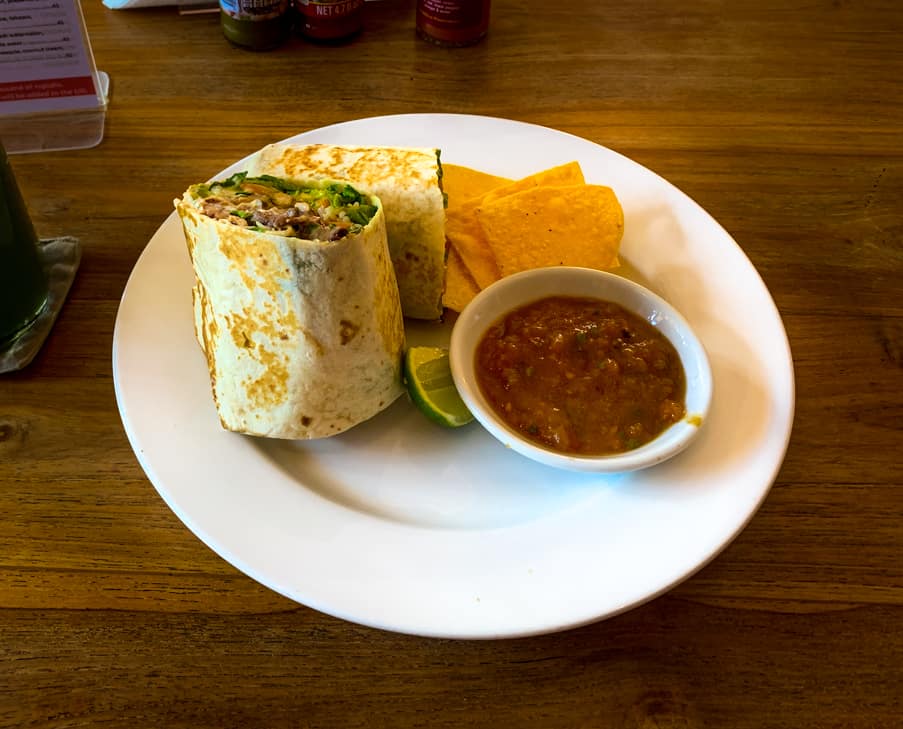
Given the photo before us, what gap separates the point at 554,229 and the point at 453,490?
25.9 inches

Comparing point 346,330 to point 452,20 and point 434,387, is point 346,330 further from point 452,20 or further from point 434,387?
point 452,20

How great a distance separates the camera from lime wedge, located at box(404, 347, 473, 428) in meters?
1.46

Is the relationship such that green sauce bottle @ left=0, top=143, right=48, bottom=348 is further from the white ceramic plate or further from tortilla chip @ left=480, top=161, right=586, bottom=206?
tortilla chip @ left=480, top=161, right=586, bottom=206

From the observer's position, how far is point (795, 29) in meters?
2.85

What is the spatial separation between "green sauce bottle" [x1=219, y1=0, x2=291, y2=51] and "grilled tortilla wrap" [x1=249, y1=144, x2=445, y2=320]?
37.8 inches

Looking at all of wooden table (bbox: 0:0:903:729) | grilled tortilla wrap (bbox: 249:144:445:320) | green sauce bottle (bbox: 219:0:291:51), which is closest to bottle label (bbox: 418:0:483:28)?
wooden table (bbox: 0:0:903:729)

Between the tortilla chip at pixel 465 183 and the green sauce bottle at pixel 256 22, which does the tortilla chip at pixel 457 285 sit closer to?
the tortilla chip at pixel 465 183

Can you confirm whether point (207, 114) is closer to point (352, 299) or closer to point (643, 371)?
point (352, 299)

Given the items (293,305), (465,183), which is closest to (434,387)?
(293,305)

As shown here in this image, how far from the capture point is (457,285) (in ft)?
5.71

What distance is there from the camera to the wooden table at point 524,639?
1174 millimetres

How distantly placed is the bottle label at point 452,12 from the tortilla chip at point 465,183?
0.89 meters

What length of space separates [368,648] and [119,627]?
40 centimetres

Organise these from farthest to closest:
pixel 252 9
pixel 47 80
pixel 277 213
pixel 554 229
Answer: pixel 252 9 < pixel 47 80 < pixel 554 229 < pixel 277 213
